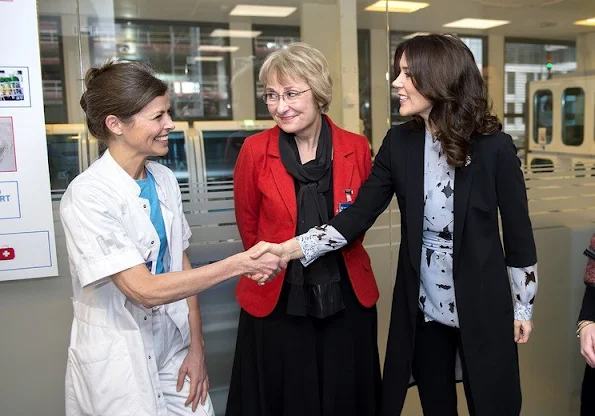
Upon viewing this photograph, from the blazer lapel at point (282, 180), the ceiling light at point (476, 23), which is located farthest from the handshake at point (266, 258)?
the ceiling light at point (476, 23)

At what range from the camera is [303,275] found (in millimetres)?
2264

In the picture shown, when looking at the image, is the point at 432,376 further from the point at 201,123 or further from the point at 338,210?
the point at 201,123

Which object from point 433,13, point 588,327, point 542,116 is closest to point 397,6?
point 433,13

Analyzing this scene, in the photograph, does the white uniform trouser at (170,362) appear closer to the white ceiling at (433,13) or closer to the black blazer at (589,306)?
the black blazer at (589,306)

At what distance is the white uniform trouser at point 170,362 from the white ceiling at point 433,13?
5.37ft

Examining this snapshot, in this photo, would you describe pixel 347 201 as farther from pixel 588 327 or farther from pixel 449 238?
pixel 588 327

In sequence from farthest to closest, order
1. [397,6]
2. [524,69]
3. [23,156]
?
[524,69] → [397,6] → [23,156]

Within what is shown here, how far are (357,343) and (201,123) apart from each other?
1.62 metres

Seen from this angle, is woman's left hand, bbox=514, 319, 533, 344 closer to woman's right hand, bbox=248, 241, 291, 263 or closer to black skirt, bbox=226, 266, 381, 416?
black skirt, bbox=226, 266, 381, 416

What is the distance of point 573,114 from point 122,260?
325 centimetres

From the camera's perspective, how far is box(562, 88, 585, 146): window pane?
12.5ft

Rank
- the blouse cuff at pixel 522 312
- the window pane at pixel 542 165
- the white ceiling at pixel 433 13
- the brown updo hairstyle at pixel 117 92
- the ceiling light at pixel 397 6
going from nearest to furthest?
the brown updo hairstyle at pixel 117 92 → the blouse cuff at pixel 522 312 → the white ceiling at pixel 433 13 → the ceiling light at pixel 397 6 → the window pane at pixel 542 165

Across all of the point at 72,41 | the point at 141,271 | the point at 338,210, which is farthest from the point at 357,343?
the point at 72,41

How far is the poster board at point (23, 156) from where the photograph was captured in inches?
97.2
